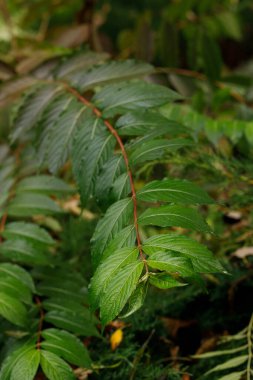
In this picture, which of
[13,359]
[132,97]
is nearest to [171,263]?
[13,359]

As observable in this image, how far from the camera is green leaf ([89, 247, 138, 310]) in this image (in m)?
0.71

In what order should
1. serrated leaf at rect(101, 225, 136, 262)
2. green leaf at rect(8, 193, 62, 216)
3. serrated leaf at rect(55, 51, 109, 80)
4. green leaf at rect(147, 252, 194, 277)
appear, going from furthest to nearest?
serrated leaf at rect(55, 51, 109, 80), green leaf at rect(8, 193, 62, 216), serrated leaf at rect(101, 225, 136, 262), green leaf at rect(147, 252, 194, 277)

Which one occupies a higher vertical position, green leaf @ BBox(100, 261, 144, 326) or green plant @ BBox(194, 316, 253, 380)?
green leaf @ BBox(100, 261, 144, 326)

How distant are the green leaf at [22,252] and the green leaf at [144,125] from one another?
0.34m

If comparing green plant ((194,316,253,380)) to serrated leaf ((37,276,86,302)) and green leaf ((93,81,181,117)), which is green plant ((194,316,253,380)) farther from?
green leaf ((93,81,181,117))

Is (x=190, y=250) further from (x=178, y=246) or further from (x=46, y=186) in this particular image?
(x=46, y=186)

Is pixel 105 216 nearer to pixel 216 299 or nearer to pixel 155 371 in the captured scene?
pixel 155 371

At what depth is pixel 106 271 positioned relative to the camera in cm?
71

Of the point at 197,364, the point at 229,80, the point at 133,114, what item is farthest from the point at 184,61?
the point at 197,364

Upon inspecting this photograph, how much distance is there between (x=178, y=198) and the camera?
80 centimetres

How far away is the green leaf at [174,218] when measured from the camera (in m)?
0.75

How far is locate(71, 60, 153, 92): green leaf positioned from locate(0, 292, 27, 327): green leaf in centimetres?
66

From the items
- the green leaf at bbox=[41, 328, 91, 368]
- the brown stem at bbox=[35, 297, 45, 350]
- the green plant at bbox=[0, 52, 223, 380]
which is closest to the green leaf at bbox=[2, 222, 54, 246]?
the green plant at bbox=[0, 52, 223, 380]

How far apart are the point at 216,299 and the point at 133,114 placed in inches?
20.1
